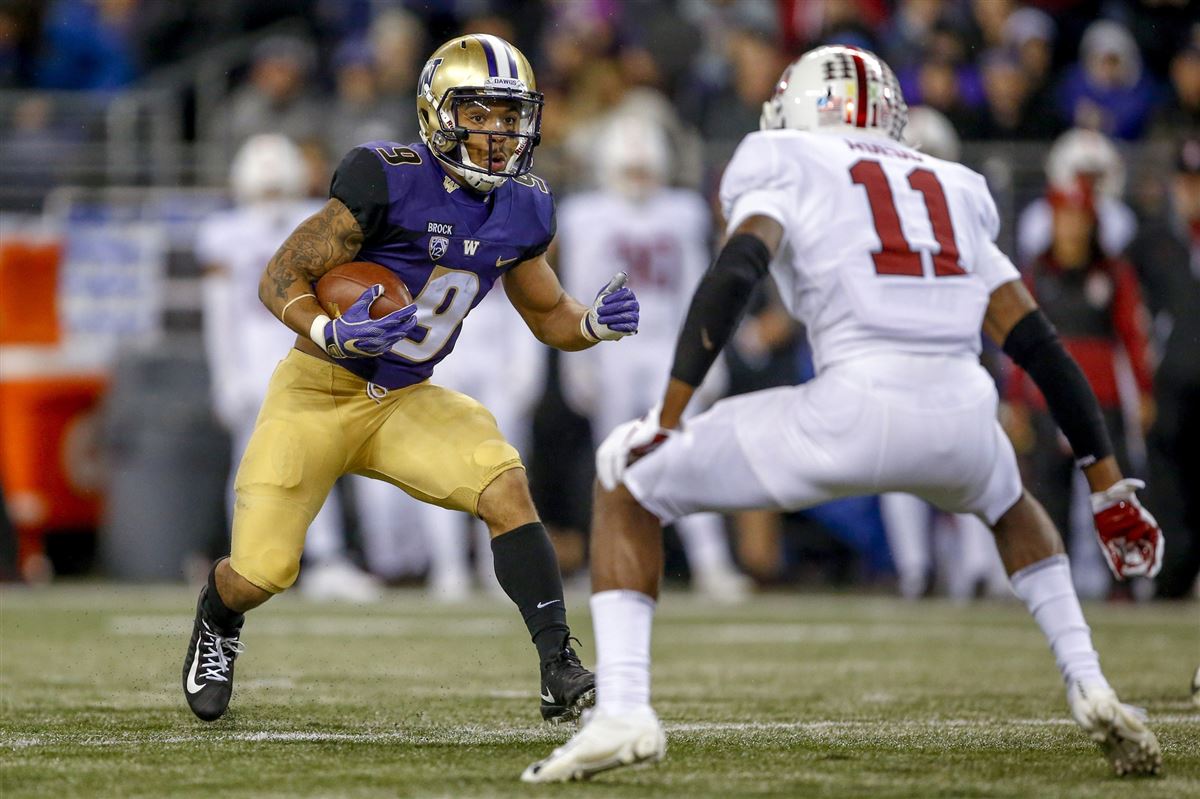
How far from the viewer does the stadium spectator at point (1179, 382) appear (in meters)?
8.47

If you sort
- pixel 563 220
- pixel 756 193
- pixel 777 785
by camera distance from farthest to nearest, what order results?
pixel 563 220, pixel 756 193, pixel 777 785

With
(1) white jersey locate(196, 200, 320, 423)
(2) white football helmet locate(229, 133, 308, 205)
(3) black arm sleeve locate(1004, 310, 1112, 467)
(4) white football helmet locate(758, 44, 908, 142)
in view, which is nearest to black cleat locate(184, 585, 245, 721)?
(4) white football helmet locate(758, 44, 908, 142)

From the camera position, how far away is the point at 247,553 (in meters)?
4.29

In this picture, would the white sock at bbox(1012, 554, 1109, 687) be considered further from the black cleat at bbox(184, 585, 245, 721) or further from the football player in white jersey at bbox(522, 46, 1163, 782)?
the black cleat at bbox(184, 585, 245, 721)

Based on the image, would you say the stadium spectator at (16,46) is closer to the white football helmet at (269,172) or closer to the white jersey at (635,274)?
the white football helmet at (269,172)

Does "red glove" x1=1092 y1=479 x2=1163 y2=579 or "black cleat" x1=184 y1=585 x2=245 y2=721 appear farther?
"black cleat" x1=184 y1=585 x2=245 y2=721

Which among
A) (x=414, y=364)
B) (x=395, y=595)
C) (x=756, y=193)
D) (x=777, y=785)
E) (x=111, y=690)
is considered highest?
(x=756, y=193)

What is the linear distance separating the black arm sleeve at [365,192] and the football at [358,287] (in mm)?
74

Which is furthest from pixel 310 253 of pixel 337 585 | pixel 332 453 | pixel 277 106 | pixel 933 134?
pixel 277 106

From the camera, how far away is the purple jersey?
4.24m

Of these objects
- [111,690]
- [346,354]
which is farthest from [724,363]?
[346,354]

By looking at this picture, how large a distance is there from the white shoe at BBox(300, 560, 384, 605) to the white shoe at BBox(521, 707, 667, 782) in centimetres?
505

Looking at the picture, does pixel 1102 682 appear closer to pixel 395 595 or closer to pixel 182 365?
pixel 395 595

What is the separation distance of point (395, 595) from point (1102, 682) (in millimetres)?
5515
